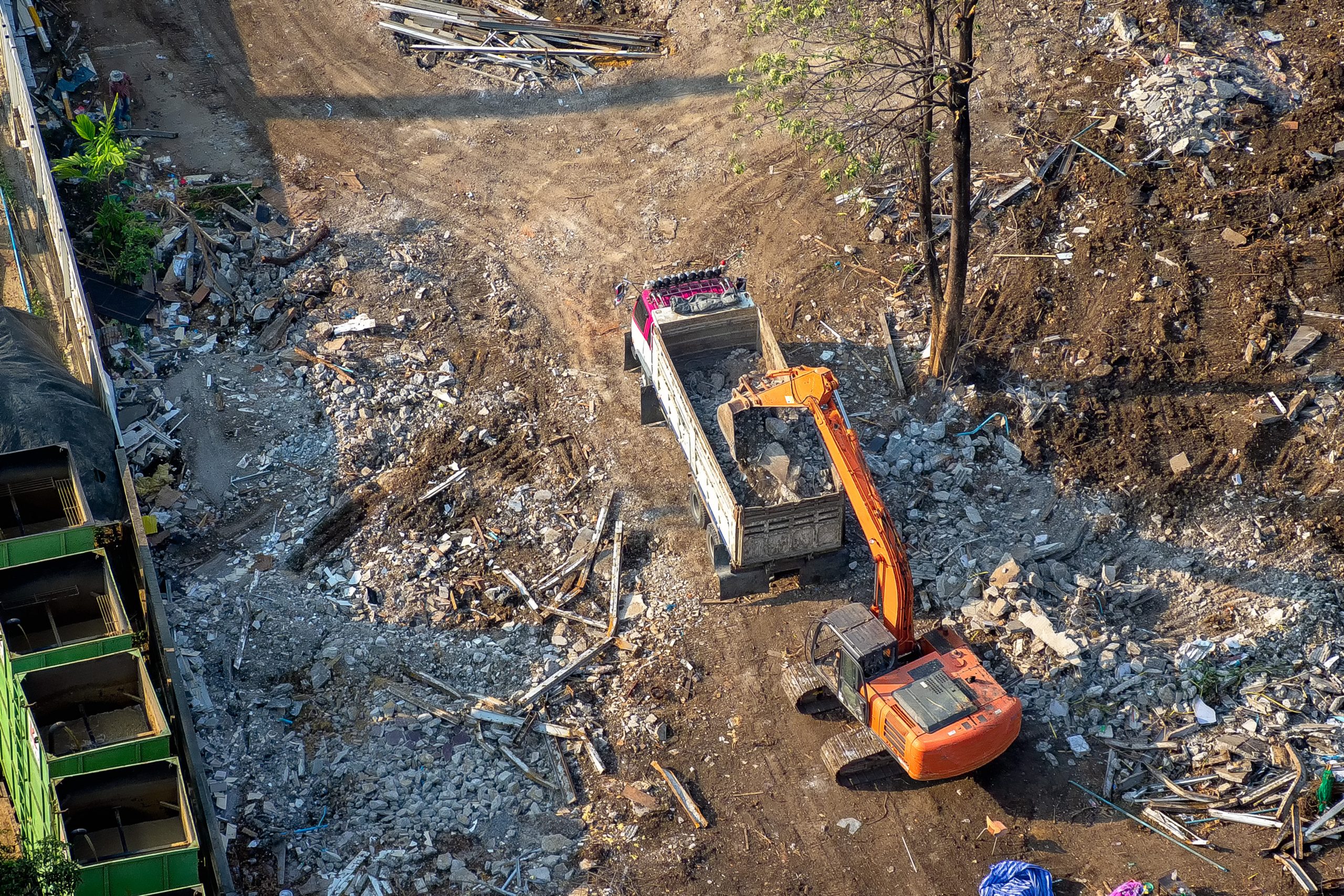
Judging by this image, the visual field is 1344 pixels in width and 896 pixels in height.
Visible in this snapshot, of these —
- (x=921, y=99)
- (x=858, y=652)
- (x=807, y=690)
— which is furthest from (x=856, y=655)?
(x=921, y=99)

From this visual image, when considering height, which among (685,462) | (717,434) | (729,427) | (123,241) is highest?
(123,241)

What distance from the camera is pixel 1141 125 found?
888 inches

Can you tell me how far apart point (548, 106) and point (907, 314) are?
989 cm

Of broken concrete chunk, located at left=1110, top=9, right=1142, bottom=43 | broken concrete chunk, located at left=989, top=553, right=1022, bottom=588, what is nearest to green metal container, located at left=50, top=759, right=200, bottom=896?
broken concrete chunk, located at left=989, top=553, right=1022, bottom=588

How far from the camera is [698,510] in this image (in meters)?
18.6

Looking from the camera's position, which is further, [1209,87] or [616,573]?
[1209,87]

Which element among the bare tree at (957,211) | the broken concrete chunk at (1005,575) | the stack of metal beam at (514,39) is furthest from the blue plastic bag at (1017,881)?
the stack of metal beam at (514,39)

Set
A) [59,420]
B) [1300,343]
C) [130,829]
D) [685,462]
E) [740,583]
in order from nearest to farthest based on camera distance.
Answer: [130,829] → [740,583] → [59,420] → [1300,343] → [685,462]

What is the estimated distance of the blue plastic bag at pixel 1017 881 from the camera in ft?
45.5

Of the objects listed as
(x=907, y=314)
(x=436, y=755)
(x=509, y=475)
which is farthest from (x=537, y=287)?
(x=436, y=755)

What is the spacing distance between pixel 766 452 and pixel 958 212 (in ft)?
16.2

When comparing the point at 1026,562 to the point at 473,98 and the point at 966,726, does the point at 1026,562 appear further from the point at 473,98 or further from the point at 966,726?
the point at 473,98

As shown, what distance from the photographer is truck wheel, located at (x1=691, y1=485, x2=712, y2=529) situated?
18.4 m

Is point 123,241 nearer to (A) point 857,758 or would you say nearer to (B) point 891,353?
(B) point 891,353
